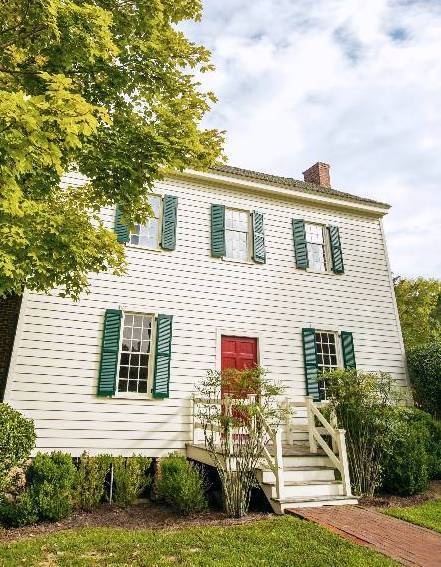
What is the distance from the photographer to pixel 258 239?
11180mm

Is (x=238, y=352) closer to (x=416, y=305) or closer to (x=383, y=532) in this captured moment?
→ (x=383, y=532)

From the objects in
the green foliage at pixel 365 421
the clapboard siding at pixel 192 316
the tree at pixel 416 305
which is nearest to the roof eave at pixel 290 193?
the clapboard siding at pixel 192 316

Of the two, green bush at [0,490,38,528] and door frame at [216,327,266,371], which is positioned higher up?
door frame at [216,327,266,371]

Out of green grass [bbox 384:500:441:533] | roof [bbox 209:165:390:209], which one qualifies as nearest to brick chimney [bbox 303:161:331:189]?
roof [bbox 209:165:390:209]

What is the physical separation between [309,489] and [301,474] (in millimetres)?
419

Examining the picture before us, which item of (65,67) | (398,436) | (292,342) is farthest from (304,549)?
(65,67)

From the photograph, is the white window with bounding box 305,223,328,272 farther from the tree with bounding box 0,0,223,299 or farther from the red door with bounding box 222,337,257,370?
the tree with bounding box 0,0,223,299


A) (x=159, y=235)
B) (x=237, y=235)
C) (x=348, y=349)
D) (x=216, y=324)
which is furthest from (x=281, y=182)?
(x=348, y=349)

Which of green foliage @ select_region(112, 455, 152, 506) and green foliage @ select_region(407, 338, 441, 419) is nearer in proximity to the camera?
green foliage @ select_region(112, 455, 152, 506)

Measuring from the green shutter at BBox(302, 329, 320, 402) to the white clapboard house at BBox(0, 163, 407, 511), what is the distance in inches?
1.2

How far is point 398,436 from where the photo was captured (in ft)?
27.1

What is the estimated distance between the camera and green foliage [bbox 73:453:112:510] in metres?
7.41

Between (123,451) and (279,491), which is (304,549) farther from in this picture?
(123,451)

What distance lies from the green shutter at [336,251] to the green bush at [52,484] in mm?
8597
